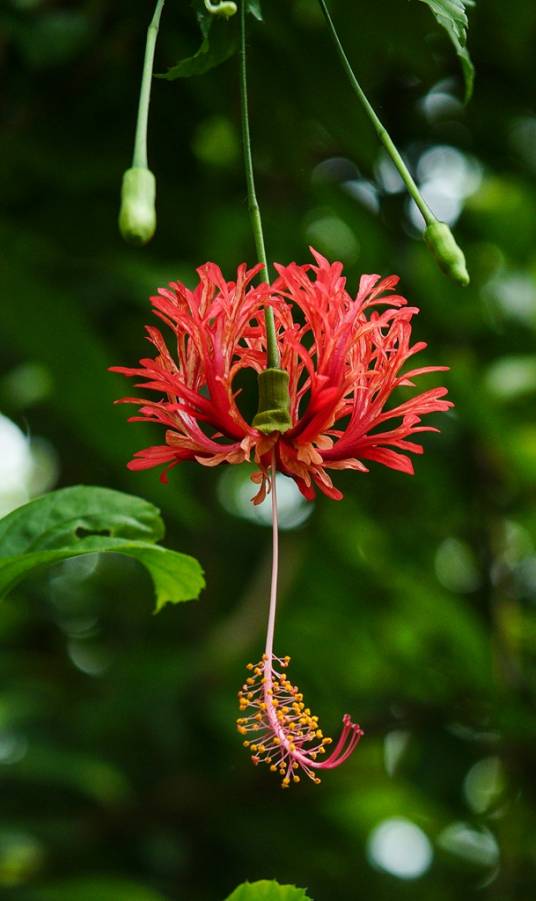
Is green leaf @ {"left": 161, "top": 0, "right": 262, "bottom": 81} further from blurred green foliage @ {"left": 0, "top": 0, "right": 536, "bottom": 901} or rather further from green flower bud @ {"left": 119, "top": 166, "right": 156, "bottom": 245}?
blurred green foliage @ {"left": 0, "top": 0, "right": 536, "bottom": 901}

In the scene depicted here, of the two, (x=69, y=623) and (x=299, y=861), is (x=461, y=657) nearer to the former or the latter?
(x=299, y=861)

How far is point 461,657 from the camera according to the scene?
3471 millimetres

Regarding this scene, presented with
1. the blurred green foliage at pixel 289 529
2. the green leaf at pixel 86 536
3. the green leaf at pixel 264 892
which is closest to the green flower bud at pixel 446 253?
the green leaf at pixel 86 536

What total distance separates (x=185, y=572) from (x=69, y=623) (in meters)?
2.96

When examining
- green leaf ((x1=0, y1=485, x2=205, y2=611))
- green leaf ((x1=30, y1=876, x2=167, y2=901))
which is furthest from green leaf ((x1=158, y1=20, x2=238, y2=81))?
green leaf ((x1=30, y1=876, x2=167, y2=901))

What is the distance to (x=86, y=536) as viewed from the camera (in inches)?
55.4

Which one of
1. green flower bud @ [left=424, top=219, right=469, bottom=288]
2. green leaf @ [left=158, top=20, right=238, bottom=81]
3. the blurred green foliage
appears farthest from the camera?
the blurred green foliage

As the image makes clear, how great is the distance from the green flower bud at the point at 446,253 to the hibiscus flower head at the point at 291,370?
3.3 inches

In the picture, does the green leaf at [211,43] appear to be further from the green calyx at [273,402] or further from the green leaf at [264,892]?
the green leaf at [264,892]

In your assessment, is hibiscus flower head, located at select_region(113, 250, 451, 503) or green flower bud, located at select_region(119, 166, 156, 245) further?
hibiscus flower head, located at select_region(113, 250, 451, 503)

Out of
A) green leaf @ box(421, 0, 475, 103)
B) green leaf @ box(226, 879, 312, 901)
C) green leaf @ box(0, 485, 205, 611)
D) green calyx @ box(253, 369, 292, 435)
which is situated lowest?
green leaf @ box(226, 879, 312, 901)

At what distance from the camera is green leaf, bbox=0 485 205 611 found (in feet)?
4.36

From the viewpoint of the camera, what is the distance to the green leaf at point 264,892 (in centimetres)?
117

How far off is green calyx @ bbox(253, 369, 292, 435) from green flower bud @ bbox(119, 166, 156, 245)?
0.85 feet
